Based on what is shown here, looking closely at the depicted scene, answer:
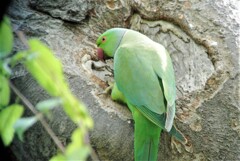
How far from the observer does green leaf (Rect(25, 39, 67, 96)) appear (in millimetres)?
562

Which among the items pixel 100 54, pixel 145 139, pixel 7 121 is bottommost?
pixel 145 139

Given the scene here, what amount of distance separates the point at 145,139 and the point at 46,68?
1130 mm

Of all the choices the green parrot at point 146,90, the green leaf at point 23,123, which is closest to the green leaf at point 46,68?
the green leaf at point 23,123

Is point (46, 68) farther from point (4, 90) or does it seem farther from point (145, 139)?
point (145, 139)

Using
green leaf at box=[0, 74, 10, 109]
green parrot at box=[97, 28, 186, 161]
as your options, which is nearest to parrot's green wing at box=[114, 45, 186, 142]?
green parrot at box=[97, 28, 186, 161]

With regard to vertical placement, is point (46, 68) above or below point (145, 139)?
above

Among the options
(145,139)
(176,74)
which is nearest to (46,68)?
(145,139)

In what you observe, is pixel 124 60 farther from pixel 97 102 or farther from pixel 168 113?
pixel 168 113

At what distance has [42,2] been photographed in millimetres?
1965

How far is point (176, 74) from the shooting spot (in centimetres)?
186

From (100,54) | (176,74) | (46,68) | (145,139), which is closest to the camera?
(46,68)

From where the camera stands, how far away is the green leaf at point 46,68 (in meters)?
0.56

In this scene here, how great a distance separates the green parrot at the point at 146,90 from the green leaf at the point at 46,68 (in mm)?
1015

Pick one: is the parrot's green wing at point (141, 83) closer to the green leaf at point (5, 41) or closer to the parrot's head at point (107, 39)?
the parrot's head at point (107, 39)
